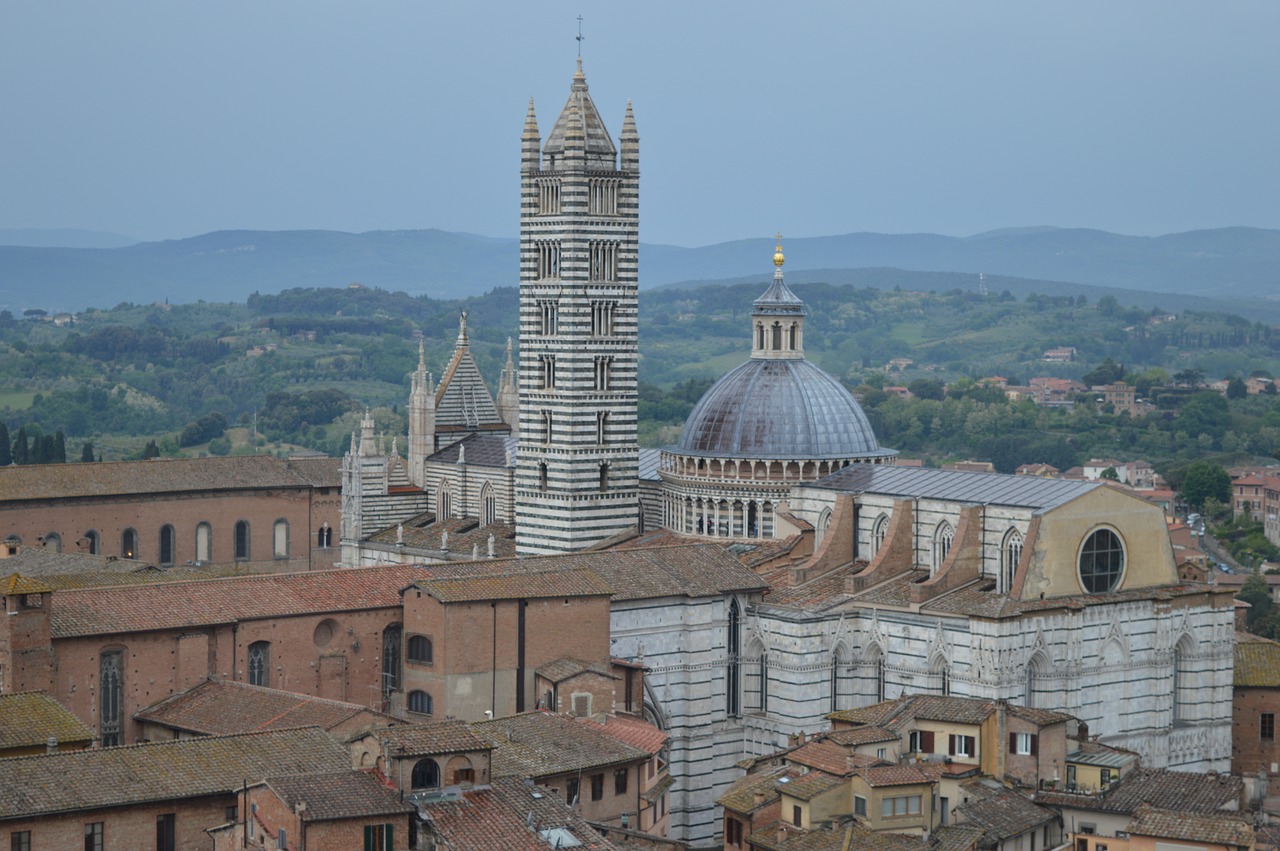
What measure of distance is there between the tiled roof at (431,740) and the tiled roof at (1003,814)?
9.31 meters

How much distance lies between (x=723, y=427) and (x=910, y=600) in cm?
896

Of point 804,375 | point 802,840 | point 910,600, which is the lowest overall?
point 802,840

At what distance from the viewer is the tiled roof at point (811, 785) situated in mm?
43125

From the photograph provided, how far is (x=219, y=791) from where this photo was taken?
39.9m

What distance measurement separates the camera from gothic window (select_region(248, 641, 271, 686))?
49.2 metres

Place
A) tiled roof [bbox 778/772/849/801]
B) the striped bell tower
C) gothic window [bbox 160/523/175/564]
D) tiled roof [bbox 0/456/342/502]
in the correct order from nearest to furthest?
tiled roof [bbox 778/772/849/801] < the striped bell tower < tiled roof [bbox 0/456/342/502] < gothic window [bbox 160/523/175/564]

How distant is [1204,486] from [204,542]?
140 ft

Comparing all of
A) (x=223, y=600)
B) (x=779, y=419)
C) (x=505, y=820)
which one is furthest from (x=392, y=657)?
(x=779, y=419)

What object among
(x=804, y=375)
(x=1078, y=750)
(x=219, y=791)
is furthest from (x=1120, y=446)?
(x=219, y=791)

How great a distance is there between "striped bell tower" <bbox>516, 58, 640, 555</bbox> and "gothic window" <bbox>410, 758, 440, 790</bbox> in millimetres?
20176

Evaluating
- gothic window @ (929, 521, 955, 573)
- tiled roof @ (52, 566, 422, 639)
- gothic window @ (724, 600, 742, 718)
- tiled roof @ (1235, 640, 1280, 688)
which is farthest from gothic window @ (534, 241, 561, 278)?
tiled roof @ (1235, 640, 1280, 688)

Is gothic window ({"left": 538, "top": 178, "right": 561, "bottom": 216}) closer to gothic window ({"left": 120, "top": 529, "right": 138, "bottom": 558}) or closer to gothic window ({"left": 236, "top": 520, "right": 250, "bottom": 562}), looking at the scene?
gothic window ({"left": 120, "top": 529, "right": 138, "bottom": 558})

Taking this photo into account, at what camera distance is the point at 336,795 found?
37844 millimetres

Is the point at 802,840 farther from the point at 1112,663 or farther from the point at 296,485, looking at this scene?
the point at 296,485
